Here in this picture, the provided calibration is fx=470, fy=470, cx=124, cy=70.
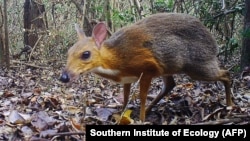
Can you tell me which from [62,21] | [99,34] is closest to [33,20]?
[62,21]

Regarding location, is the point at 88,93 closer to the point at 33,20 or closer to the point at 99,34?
the point at 99,34

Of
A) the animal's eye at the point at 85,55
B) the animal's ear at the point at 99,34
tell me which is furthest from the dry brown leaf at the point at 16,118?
the animal's ear at the point at 99,34

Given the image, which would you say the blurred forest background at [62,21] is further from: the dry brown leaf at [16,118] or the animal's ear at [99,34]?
the dry brown leaf at [16,118]

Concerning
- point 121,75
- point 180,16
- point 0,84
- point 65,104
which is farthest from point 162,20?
point 0,84

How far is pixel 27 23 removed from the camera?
1291 centimetres

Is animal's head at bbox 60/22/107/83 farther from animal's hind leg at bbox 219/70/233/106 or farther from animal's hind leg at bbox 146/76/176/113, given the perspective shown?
animal's hind leg at bbox 219/70/233/106

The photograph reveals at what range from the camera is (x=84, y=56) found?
433 cm

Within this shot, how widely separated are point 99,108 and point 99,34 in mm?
962

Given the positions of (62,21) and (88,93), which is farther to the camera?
(62,21)

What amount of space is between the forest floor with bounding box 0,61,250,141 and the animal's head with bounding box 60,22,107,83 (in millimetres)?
302

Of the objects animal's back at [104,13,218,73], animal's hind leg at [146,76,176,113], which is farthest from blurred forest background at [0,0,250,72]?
animal's back at [104,13,218,73]

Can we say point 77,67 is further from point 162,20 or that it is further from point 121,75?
point 162,20

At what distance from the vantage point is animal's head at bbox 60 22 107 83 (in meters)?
4.23

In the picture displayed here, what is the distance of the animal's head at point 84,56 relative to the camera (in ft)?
13.9
